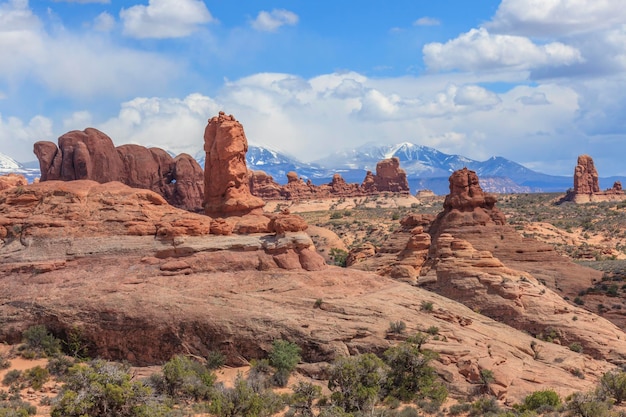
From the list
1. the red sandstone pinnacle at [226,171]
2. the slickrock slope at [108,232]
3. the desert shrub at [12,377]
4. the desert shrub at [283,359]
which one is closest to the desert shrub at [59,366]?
the desert shrub at [12,377]

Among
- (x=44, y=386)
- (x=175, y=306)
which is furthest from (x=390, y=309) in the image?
(x=44, y=386)

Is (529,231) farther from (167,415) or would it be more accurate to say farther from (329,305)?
(167,415)

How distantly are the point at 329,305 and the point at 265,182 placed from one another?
101808 millimetres

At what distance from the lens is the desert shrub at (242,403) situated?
22.8 m

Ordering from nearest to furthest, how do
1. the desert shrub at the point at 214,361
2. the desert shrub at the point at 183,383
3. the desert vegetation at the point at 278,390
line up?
the desert vegetation at the point at 278,390 < the desert shrub at the point at 183,383 < the desert shrub at the point at 214,361

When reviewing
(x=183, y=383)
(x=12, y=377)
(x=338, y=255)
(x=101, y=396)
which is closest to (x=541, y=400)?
(x=183, y=383)

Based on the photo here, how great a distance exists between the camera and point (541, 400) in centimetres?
2467

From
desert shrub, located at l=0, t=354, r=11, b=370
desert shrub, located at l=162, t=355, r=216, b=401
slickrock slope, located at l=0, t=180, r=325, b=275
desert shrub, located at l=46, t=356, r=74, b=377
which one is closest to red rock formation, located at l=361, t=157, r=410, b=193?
slickrock slope, located at l=0, t=180, r=325, b=275

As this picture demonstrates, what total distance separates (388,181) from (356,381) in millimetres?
113766

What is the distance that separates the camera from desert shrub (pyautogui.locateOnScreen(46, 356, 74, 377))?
87.8ft

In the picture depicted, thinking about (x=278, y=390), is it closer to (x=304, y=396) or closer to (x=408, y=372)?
(x=304, y=396)

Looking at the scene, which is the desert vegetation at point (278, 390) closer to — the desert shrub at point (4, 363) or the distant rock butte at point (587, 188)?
the desert shrub at point (4, 363)

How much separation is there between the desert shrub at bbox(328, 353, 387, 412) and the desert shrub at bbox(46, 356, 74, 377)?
31.1 feet

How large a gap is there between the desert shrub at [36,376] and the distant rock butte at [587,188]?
108748 millimetres
